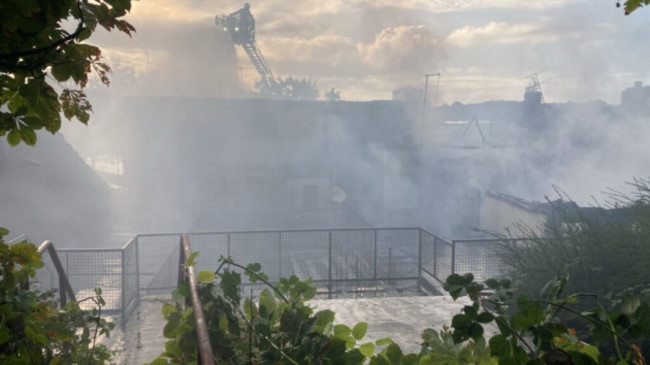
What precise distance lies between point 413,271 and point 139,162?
968 inches

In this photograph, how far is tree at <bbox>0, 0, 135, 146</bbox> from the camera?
1.37 m

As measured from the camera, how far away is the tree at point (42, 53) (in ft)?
4.50

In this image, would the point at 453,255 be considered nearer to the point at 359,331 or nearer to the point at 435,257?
the point at 435,257

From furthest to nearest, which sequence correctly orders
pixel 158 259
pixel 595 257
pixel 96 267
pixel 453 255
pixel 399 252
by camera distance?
pixel 399 252, pixel 158 259, pixel 96 267, pixel 453 255, pixel 595 257

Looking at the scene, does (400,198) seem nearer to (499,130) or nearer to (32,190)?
(499,130)

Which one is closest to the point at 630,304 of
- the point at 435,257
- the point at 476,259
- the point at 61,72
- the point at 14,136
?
the point at 61,72

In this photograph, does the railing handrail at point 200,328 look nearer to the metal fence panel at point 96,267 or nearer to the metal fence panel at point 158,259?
the metal fence panel at point 96,267

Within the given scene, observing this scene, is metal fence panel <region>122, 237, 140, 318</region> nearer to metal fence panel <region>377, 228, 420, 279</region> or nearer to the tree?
metal fence panel <region>377, 228, 420, 279</region>

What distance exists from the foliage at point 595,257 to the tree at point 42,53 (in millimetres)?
4283

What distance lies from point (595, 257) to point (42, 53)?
552cm

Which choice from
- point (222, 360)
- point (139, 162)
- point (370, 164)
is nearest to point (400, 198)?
point (370, 164)

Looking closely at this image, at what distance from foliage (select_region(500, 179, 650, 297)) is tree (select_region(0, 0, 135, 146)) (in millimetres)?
4283

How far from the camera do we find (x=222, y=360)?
5.92 feet

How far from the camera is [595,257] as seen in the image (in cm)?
551
